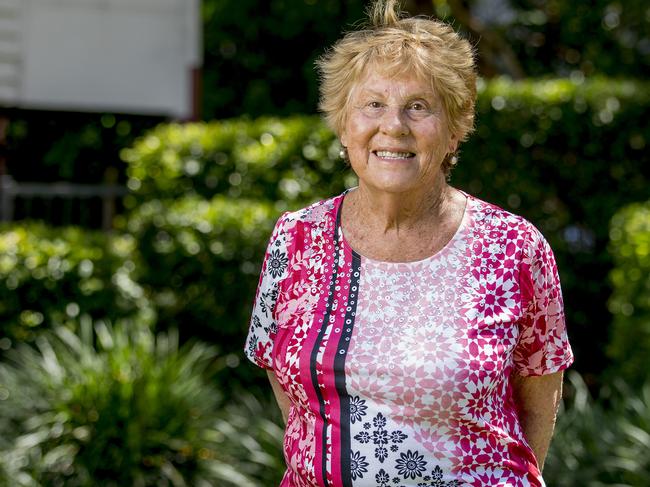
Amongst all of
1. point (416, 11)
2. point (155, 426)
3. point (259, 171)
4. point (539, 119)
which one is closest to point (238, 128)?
point (259, 171)

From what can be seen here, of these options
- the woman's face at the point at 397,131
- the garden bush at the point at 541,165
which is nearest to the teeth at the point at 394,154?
the woman's face at the point at 397,131

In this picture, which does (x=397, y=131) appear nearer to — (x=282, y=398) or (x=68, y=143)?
(x=282, y=398)

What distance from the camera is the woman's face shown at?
2.65m

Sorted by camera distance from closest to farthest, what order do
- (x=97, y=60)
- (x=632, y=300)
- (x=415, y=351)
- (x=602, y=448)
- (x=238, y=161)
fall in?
1. (x=415, y=351)
2. (x=602, y=448)
3. (x=632, y=300)
4. (x=238, y=161)
5. (x=97, y=60)

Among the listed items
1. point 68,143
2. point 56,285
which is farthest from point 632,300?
point 68,143

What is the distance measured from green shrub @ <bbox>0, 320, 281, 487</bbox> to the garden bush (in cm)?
194

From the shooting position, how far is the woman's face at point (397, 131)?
2652 millimetres

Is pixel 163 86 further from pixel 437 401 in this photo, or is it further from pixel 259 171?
pixel 437 401

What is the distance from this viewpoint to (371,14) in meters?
2.87

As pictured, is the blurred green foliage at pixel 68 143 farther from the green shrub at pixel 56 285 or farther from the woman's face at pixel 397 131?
the woman's face at pixel 397 131

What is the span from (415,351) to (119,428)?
348 centimetres

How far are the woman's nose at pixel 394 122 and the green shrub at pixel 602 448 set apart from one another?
327 cm

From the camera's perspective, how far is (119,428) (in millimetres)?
5680

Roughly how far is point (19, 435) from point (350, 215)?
11.9 ft
